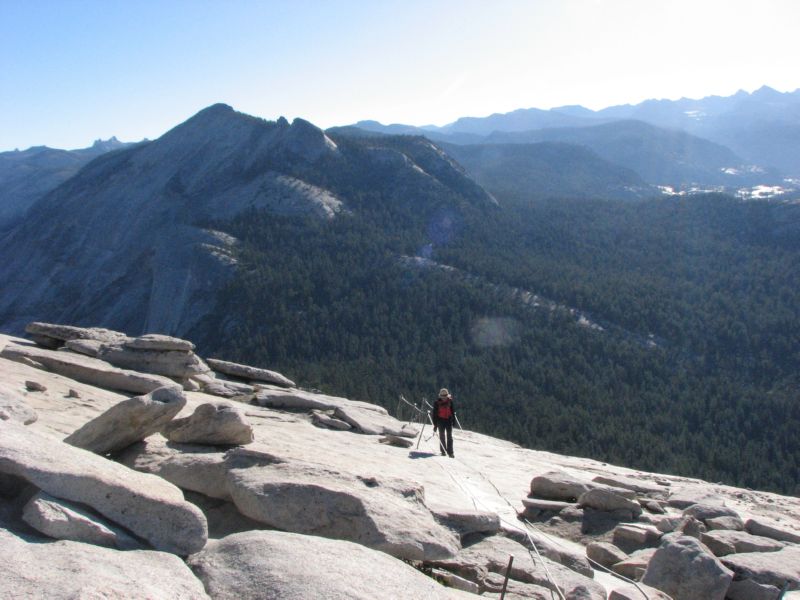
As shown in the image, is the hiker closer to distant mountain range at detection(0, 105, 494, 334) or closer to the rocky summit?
the rocky summit

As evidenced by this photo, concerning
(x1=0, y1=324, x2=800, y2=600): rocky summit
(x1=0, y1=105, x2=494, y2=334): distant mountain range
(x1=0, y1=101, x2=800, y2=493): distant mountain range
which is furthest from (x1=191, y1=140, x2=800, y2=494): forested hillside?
(x1=0, y1=324, x2=800, y2=600): rocky summit

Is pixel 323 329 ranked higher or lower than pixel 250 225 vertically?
lower

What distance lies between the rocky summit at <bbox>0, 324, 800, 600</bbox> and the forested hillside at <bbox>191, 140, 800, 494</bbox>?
30.7 meters

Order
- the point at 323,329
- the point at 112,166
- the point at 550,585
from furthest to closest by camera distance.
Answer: the point at 112,166 < the point at 323,329 < the point at 550,585

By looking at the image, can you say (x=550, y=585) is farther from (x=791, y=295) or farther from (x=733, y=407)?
(x=791, y=295)

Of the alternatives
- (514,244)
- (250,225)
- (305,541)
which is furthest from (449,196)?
(305,541)

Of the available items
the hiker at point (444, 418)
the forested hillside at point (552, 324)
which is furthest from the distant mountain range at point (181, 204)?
the hiker at point (444, 418)

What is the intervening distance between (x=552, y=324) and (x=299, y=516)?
223 ft

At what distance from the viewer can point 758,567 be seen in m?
11.1

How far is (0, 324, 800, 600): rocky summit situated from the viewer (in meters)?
6.55

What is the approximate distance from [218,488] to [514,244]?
98.8 m

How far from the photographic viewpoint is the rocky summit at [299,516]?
6.55 m

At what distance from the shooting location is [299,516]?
8891mm

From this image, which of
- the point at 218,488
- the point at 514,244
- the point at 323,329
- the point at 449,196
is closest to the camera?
the point at 218,488
